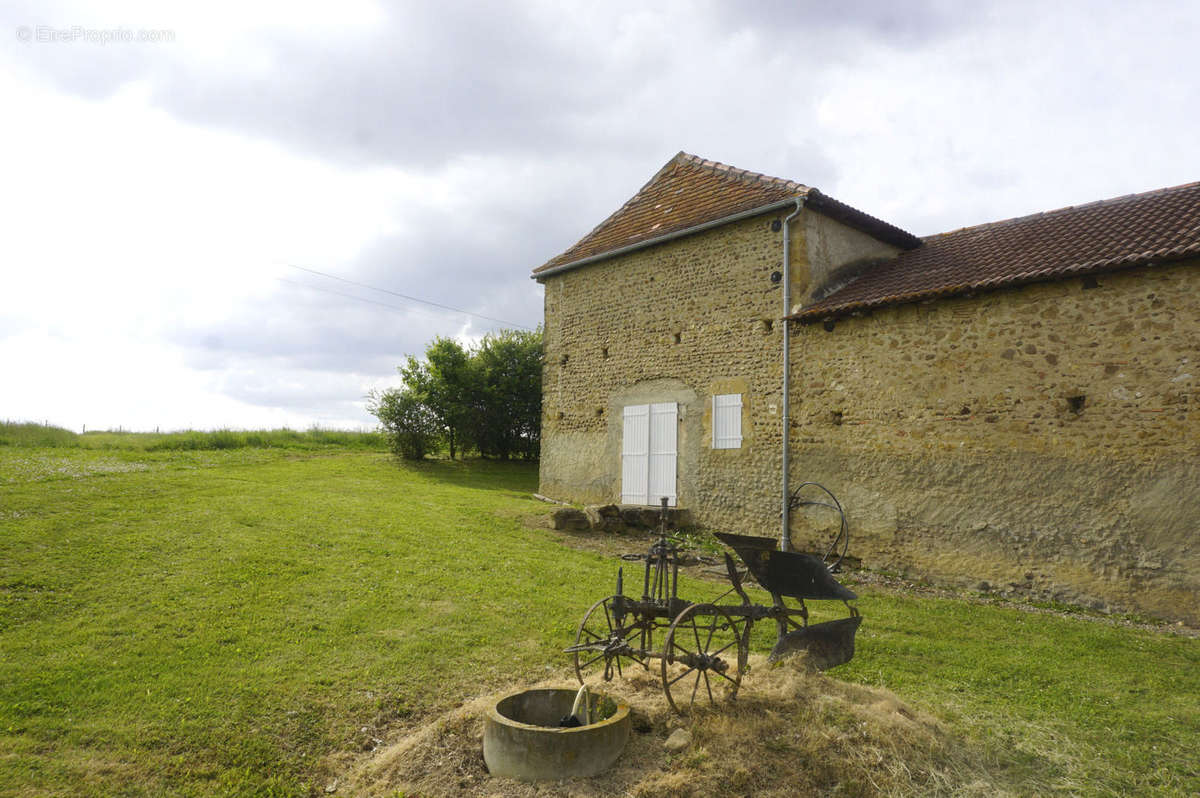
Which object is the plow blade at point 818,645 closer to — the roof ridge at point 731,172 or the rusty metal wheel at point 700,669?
the rusty metal wheel at point 700,669

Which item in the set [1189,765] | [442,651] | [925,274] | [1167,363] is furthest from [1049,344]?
[442,651]

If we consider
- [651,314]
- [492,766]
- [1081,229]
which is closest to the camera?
[492,766]

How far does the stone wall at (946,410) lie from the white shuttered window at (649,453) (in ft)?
0.75

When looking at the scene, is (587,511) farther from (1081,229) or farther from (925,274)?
(1081,229)

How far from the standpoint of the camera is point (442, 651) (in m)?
6.50

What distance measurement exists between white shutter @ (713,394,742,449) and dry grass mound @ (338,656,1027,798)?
7.53 m

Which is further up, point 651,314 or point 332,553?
point 651,314

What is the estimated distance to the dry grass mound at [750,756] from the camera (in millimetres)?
4254

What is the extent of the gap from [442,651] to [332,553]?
3442mm

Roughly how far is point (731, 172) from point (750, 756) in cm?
1176

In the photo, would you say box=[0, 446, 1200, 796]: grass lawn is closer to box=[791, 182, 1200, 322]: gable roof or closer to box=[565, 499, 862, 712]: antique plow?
box=[565, 499, 862, 712]: antique plow

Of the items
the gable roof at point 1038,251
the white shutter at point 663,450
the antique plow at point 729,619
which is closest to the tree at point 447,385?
the white shutter at point 663,450

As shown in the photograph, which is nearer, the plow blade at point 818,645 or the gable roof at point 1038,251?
the plow blade at point 818,645

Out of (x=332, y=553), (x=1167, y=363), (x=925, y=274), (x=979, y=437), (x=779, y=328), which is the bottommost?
(x=332, y=553)
